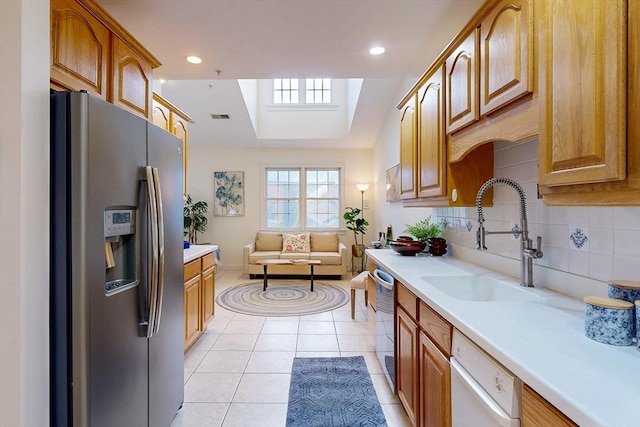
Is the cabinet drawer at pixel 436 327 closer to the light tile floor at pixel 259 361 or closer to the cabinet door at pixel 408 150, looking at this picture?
the light tile floor at pixel 259 361

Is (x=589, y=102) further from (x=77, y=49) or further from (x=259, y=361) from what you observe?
(x=259, y=361)

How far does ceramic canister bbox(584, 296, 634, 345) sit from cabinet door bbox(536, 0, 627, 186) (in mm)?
355

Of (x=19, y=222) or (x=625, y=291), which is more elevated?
(x=19, y=222)

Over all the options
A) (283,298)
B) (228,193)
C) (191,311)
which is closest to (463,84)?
(191,311)

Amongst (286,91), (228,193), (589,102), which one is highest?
(286,91)

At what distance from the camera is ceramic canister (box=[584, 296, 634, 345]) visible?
0.87m

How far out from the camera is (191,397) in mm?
2162

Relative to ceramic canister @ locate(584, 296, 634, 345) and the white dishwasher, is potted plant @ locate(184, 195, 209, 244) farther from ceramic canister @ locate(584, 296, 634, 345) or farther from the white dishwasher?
ceramic canister @ locate(584, 296, 634, 345)

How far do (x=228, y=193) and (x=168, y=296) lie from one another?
4926mm

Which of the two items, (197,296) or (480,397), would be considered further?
(197,296)

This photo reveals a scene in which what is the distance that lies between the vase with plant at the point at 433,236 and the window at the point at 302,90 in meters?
4.18

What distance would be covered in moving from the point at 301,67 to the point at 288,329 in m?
2.59

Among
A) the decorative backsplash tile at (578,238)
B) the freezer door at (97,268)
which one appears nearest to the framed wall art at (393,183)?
the decorative backsplash tile at (578,238)

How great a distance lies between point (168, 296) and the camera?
70.1 inches
